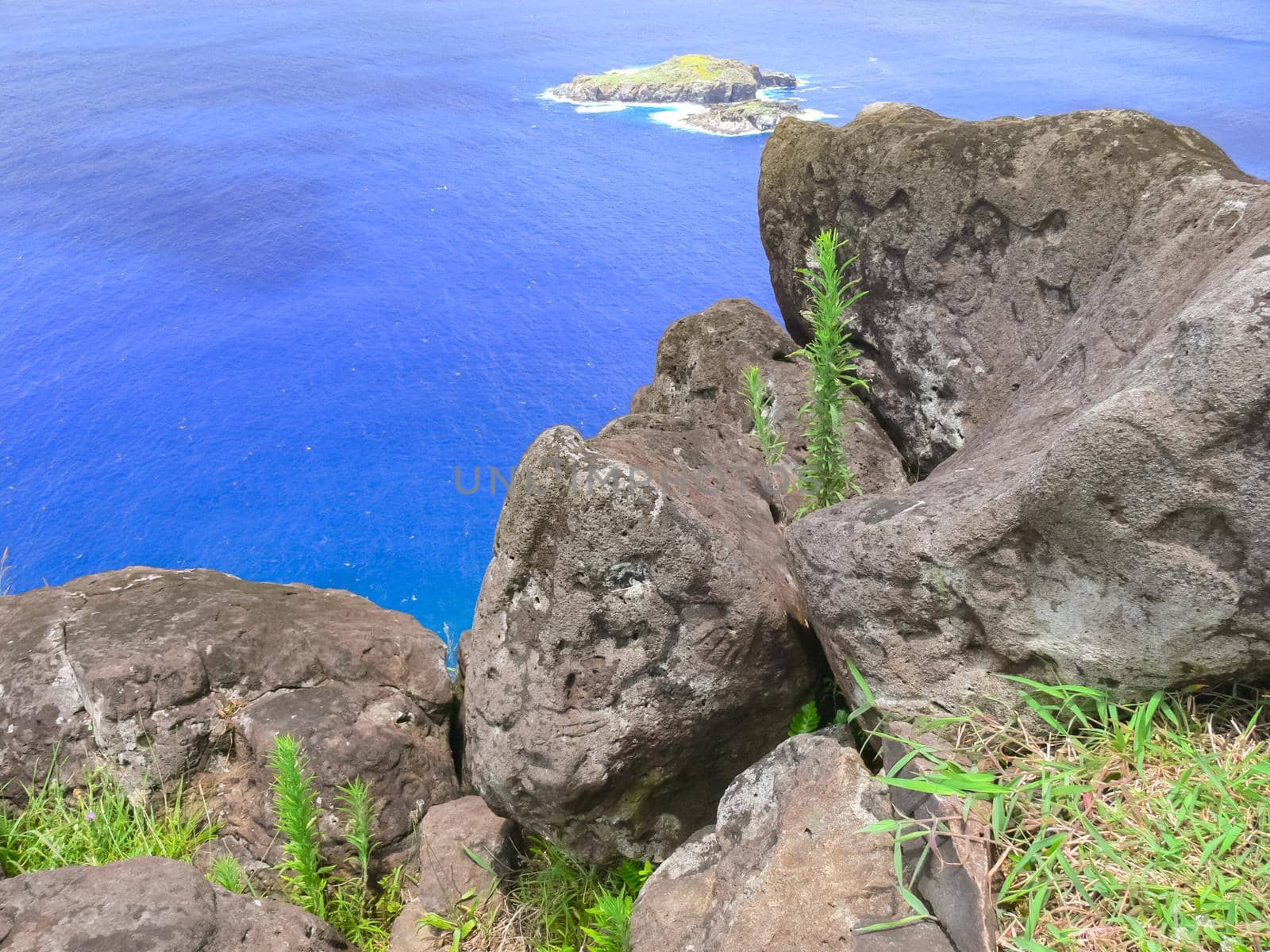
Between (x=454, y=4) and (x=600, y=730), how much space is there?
2305cm

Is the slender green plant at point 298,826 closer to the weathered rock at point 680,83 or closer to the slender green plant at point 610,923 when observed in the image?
the slender green plant at point 610,923

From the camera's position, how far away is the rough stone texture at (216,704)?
362 cm

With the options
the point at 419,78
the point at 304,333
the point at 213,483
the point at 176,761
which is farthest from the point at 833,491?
the point at 419,78

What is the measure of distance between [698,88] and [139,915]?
609 inches

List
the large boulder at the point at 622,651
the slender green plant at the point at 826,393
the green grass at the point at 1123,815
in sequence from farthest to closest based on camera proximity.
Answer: the slender green plant at the point at 826,393
the large boulder at the point at 622,651
the green grass at the point at 1123,815

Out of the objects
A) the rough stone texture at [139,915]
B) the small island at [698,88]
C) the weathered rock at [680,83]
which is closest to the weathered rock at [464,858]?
the rough stone texture at [139,915]

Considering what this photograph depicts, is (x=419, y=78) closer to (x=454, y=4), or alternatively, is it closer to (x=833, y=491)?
(x=454, y=4)

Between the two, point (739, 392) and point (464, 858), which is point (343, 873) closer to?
point (464, 858)

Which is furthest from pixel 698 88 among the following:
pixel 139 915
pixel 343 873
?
pixel 139 915

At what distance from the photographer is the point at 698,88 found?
1595 cm

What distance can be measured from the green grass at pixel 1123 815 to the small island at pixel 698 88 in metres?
13.8

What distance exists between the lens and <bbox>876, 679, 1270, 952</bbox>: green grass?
5.81ft

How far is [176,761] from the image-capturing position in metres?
3.67

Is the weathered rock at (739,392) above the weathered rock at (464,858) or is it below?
above
